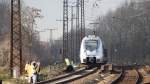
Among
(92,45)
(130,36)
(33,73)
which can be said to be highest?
(130,36)

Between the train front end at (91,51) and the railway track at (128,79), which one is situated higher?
the train front end at (91,51)

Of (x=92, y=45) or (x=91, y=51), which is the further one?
(x=92, y=45)

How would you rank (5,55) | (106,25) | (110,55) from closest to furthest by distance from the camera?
(5,55) → (110,55) → (106,25)

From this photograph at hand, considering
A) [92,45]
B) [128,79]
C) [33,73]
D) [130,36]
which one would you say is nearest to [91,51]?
[92,45]

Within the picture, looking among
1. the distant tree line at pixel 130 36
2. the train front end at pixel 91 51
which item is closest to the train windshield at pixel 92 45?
the train front end at pixel 91 51

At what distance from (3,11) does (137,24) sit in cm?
3587

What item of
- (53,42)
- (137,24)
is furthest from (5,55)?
(53,42)

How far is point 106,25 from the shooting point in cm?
12538

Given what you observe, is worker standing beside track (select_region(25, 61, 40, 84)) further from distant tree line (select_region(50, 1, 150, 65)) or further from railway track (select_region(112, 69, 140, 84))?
distant tree line (select_region(50, 1, 150, 65))

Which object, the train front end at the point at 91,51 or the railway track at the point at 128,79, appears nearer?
the railway track at the point at 128,79

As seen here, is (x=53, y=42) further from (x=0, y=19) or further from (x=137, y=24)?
(x=137, y=24)

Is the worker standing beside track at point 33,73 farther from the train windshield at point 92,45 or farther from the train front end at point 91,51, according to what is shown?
the train windshield at point 92,45

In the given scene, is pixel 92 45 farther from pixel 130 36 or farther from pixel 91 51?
pixel 130 36

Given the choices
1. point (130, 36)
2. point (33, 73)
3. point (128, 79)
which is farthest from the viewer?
point (130, 36)
